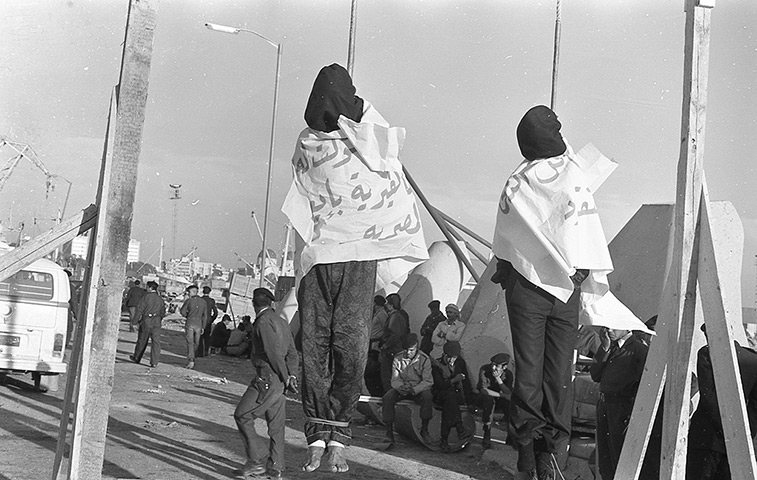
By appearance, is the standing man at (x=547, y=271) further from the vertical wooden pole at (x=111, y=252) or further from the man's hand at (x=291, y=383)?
the man's hand at (x=291, y=383)

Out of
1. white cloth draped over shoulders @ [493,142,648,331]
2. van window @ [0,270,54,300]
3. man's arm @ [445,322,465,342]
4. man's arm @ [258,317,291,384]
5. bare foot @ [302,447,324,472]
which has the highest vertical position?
white cloth draped over shoulders @ [493,142,648,331]

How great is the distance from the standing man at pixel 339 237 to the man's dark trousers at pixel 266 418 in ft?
2.82

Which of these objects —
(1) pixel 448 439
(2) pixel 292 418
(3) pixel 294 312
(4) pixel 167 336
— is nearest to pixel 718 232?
(1) pixel 448 439

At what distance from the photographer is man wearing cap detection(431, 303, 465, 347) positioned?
11562 millimetres

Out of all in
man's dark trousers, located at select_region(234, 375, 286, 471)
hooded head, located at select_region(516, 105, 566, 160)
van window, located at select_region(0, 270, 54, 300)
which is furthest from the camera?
van window, located at select_region(0, 270, 54, 300)

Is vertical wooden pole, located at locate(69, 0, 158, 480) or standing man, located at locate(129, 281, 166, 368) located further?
standing man, located at locate(129, 281, 166, 368)

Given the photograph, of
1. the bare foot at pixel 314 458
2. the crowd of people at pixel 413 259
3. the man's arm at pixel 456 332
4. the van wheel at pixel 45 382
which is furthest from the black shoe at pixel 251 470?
the van wheel at pixel 45 382

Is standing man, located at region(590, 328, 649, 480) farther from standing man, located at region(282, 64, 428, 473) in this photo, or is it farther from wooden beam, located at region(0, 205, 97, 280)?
wooden beam, located at region(0, 205, 97, 280)

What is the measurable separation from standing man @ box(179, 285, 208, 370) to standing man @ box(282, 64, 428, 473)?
38.6 feet

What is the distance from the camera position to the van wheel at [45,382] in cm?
1127

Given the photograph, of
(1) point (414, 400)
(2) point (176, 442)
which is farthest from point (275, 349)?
(1) point (414, 400)

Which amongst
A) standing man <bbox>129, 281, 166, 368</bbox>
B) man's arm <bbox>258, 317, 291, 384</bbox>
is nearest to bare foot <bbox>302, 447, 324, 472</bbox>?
man's arm <bbox>258, 317, 291, 384</bbox>

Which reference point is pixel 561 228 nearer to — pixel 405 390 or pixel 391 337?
pixel 405 390

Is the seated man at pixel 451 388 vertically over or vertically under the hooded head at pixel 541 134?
under
